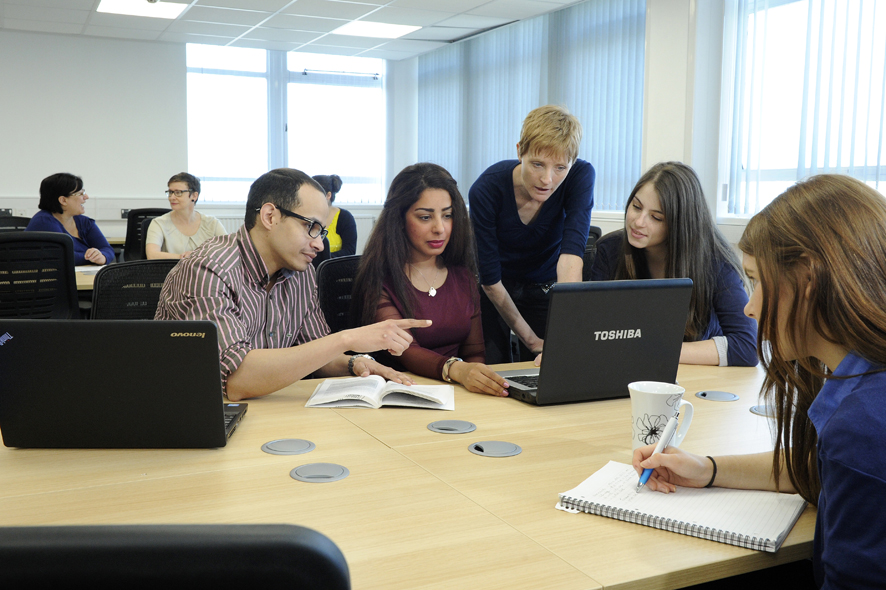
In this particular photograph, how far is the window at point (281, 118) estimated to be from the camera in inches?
299

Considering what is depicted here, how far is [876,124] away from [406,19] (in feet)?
12.8

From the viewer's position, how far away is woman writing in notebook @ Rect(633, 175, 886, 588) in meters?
0.78

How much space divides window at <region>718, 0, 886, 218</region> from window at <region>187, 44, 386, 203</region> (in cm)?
458

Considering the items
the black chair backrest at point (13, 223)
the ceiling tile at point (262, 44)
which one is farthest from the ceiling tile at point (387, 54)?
the black chair backrest at point (13, 223)

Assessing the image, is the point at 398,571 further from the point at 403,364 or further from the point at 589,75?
the point at 589,75

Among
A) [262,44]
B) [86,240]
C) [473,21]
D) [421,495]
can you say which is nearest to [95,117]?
[262,44]

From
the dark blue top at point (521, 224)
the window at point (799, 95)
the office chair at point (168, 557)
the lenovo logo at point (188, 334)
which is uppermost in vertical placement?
the window at point (799, 95)

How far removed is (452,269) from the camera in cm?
234

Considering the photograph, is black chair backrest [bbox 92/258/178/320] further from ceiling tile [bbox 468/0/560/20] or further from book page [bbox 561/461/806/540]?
ceiling tile [bbox 468/0/560/20]

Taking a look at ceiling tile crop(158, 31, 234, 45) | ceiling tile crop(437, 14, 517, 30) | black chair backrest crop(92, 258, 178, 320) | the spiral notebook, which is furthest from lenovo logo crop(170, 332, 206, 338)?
ceiling tile crop(158, 31, 234, 45)

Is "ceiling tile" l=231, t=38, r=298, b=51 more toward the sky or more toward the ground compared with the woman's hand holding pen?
more toward the sky

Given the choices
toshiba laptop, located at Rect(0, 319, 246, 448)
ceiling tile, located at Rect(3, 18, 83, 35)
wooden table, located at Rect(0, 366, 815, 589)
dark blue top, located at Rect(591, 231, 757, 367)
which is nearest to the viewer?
wooden table, located at Rect(0, 366, 815, 589)

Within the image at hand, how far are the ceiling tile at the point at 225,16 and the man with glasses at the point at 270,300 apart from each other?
467 cm

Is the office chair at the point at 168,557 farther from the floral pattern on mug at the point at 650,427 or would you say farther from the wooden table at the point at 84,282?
the wooden table at the point at 84,282
